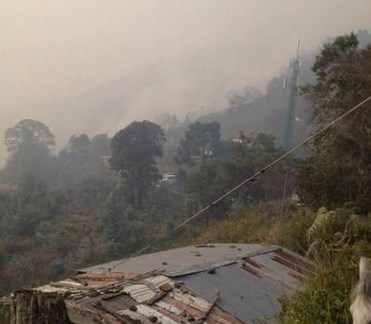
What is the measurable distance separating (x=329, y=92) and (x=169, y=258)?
970 cm

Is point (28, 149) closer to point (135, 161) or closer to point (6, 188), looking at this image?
point (6, 188)

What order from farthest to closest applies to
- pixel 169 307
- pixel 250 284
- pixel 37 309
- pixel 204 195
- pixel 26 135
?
pixel 26 135 < pixel 204 195 < pixel 250 284 < pixel 169 307 < pixel 37 309

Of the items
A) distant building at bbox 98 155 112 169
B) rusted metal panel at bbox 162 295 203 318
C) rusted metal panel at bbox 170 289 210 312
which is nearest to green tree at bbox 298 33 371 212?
rusted metal panel at bbox 170 289 210 312

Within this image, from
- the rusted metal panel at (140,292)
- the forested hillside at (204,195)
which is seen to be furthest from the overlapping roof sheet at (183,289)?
the forested hillside at (204,195)

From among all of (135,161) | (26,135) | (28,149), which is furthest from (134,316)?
(26,135)

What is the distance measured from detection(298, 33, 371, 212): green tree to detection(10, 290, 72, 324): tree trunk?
1157 centimetres

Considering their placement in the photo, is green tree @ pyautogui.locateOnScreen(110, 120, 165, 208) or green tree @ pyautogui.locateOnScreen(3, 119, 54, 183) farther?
green tree @ pyautogui.locateOnScreen(3, 119, 54, 183)

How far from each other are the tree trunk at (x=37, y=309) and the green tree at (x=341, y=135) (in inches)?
456

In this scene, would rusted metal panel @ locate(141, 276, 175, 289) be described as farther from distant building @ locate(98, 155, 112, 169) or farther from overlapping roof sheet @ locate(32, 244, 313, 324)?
distant building @ locate(98, 155, 112, 169)

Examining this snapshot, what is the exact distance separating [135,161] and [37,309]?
2565 cm

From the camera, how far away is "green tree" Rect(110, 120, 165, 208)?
28578 mm

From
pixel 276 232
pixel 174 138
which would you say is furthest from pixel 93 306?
pixel 174 138

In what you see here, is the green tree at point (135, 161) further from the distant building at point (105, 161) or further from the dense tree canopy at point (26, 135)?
the dense tree canopy at point (26, 135)

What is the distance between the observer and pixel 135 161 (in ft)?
95.3
